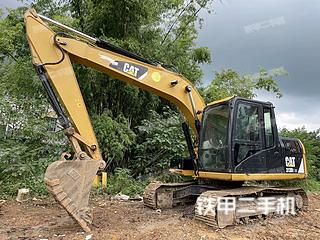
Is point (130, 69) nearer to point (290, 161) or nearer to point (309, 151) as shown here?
point (290, 161)

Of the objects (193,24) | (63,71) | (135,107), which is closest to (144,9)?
(135,107)

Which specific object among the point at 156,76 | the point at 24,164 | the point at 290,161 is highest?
the point at 156,76

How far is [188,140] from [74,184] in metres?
2.16

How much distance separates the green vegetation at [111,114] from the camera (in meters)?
7.77

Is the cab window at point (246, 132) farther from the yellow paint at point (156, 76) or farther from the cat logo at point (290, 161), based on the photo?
the yellow paint at point (156, 76)

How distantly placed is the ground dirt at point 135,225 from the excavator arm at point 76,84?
1.48 feet

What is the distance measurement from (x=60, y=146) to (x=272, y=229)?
197 inches

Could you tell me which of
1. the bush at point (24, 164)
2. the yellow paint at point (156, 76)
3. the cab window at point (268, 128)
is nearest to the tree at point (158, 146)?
the bush at point (24, 164)

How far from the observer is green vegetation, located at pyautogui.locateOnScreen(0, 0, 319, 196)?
25.5 feet

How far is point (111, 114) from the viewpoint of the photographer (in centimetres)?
898

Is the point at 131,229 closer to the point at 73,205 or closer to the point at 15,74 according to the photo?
the point at 73,205

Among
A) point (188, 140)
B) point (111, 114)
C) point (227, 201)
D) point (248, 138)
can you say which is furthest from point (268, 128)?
point (111, 114)

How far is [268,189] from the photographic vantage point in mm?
5512

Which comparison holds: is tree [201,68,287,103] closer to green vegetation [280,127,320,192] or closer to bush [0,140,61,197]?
green vegetation [280,127,320,192]
